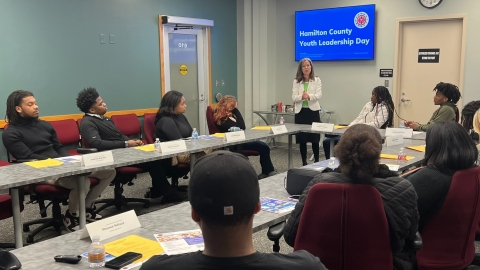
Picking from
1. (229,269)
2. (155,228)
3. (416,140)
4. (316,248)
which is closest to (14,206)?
(155,228)

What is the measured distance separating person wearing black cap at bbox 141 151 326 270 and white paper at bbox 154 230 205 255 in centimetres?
82

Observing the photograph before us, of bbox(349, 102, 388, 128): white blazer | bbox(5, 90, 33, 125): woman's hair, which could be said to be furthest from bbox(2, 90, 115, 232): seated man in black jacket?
bbox(349, 102, 388, 128): white blazer

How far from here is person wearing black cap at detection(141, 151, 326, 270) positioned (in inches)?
43.6

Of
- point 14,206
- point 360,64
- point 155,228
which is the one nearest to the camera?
point 155,228

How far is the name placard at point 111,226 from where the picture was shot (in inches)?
82.2

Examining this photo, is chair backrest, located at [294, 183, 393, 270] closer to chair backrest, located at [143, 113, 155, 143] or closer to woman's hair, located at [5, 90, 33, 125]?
woman's hair, located at [5, 90, 33, 125]

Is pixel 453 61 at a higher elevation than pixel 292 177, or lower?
higher

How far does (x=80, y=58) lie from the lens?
593cm

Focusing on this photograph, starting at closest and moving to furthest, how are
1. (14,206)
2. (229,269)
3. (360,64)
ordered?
(229,269)
(14,206)
(360,64)

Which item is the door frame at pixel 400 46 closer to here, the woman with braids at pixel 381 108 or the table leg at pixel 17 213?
the woman with braids at pixel 381 108

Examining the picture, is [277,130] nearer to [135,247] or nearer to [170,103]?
[170,103]

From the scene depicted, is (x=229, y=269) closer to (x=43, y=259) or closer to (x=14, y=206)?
(x=43, y=259)

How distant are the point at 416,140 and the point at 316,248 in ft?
10.2

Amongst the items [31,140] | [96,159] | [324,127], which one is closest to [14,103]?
[31,140]
